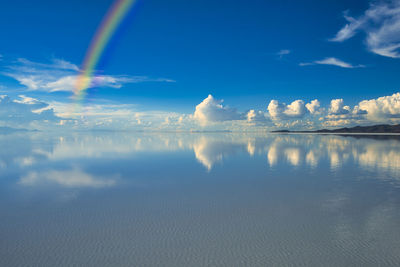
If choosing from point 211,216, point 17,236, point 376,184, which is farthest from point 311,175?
point 17,236

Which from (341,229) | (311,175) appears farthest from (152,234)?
(311,175)

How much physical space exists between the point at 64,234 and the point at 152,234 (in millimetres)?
3274

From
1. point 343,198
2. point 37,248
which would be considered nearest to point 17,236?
point 37,248

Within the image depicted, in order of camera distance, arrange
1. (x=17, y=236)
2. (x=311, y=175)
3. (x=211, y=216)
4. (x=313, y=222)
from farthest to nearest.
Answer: (x=311, y=175) → (x=211, y=216) → (x=313, y=222) → (x=17, y=236)

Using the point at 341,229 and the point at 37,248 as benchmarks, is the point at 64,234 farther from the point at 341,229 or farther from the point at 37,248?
the point at 341,229

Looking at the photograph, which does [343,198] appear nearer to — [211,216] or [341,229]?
[341,229]

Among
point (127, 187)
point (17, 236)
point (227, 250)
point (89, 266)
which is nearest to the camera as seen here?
point (89, 266)

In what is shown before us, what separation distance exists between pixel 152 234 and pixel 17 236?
492 centimetres

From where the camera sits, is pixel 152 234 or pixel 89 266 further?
pixel 152 234

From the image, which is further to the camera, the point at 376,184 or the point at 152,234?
the point at 376,184

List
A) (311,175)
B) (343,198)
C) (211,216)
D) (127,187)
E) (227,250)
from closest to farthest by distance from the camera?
(227,250) → (211,216) → (343,198) → (127,187) → (311,175)

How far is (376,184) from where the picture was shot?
17281 mm

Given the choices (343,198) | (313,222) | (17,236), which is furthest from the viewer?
(343,198)

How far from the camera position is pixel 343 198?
Result: 13773mm
